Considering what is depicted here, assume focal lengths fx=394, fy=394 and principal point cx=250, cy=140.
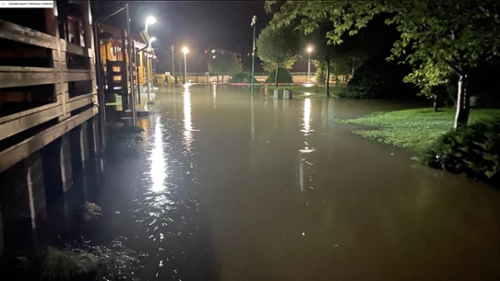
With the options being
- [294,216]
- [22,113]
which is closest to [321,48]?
[294,216]

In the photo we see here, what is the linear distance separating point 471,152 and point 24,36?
7.68 meters

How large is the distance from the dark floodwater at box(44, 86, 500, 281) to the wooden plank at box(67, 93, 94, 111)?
1436mm

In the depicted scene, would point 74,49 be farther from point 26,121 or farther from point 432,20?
point 432,20

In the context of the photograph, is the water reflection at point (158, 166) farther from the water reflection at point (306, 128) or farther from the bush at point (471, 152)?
the bush at point (471, 152)

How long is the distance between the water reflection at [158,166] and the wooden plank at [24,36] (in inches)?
113

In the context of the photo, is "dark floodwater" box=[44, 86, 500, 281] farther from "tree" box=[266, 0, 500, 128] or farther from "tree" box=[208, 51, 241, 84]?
"tree" box=[208, 51, 241, 84]

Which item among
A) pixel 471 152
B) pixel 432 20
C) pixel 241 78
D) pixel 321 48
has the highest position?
pixel 321 48

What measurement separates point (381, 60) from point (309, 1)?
1017 inches

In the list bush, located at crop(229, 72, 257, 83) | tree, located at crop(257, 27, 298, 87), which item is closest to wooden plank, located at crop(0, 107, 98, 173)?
tree, located at crop(257, 27, 298, 87)

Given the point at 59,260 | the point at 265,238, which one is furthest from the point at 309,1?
the point at 59,260

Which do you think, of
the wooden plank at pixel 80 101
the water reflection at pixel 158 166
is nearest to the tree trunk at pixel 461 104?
the water reflection at pixel 158 166

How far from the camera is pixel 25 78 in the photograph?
470 centimetres

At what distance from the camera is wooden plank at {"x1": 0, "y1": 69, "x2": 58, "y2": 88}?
163 inches

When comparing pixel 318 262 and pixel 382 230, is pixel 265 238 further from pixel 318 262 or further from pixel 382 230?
pixel 382 230
